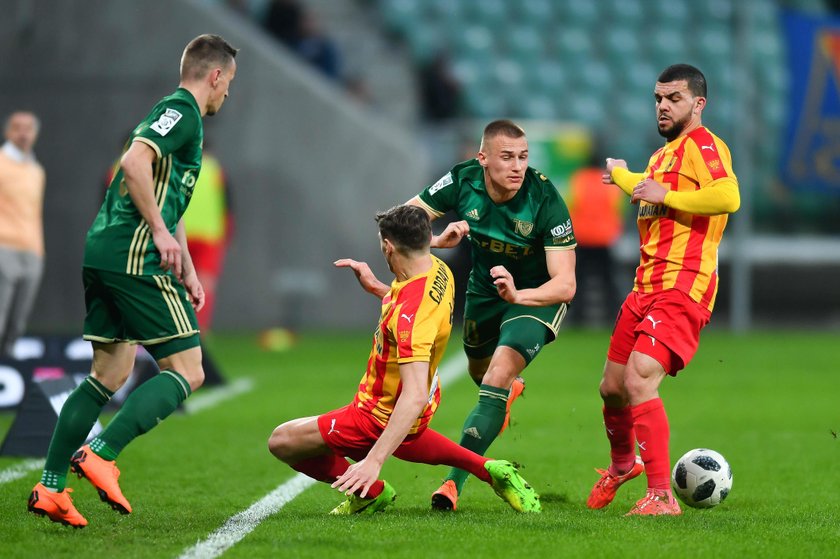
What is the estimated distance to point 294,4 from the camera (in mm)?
19734

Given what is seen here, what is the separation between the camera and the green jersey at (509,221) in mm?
6195

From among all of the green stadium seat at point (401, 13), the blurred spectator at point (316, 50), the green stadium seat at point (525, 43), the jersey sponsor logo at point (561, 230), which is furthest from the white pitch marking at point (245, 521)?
the green stadium seat at point (525, 43)

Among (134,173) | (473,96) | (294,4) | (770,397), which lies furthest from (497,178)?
(473,96)

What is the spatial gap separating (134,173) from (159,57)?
1245 cm

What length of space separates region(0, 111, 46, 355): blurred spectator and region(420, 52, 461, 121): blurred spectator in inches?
431

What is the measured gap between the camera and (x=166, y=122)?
A: 5.29 meters

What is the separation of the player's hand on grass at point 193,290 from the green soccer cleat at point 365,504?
1.06m

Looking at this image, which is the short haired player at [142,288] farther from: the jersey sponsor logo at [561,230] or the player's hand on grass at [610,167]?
the player's hand on grass at [610,167]

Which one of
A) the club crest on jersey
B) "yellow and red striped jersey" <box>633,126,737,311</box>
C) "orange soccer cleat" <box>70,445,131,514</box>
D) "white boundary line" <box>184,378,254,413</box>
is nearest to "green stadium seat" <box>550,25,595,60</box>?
"white boundary line" <box>184,378,254,413</box>

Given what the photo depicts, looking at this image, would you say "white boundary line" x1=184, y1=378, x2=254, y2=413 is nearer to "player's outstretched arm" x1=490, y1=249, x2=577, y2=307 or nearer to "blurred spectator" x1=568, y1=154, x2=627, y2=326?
"player's outstretched arm" x1=490, y1=249, x2=577, y2=307

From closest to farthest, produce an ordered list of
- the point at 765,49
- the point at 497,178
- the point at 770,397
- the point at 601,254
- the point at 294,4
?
the point at 497,178
the point at 770,397
the point at 601,254
the point at 294,4
the point at 765,49

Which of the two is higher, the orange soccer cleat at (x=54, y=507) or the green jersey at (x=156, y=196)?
the green jersey at (x=156, y=196)

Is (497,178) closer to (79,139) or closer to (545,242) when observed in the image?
(545,242)

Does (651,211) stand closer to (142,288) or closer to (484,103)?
(142,288)
